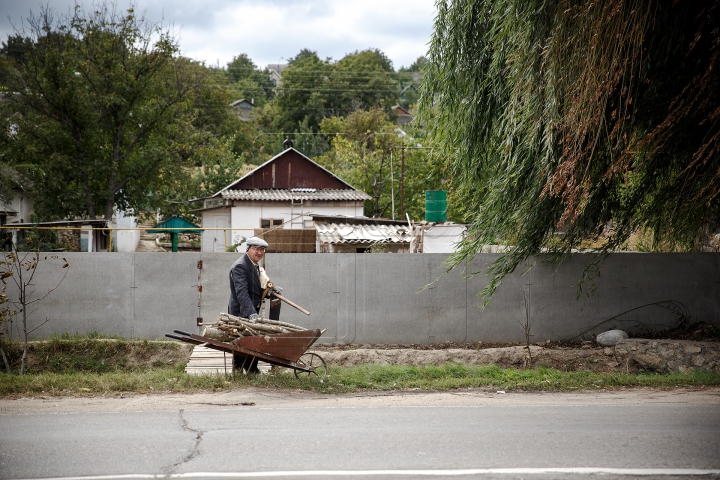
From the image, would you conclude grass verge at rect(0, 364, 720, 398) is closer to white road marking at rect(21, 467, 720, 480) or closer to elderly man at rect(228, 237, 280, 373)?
elderly man at rect(228, 237, 280, 373)

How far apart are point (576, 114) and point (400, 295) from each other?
21.9 feet

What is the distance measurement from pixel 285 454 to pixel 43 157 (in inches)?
896

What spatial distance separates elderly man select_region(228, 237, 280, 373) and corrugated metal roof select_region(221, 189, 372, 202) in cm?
2322

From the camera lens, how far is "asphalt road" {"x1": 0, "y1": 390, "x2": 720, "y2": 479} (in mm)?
5461

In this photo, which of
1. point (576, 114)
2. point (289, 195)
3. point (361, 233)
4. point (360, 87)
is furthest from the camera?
point (360, 87)

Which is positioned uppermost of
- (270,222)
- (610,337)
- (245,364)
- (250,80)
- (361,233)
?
(250,80)

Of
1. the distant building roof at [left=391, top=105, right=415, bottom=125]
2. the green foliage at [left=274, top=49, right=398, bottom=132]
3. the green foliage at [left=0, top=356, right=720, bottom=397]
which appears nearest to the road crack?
the green foliage at [left=0, top=356, right=720, bottom=397]

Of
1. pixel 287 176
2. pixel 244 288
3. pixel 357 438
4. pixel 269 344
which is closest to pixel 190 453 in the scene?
pixel 357 438

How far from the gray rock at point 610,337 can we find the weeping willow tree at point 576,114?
207 centimetres

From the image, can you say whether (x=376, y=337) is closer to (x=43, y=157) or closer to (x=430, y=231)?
(x=430, y=231)

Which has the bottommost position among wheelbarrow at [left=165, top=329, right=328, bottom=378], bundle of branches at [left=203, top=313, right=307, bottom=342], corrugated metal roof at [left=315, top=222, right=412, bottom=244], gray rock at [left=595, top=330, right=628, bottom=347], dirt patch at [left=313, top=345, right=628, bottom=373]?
dirt patch at [left=313, top=345, right=628, bottom=373]

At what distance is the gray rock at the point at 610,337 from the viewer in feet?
43.2

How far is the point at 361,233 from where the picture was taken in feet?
70.0

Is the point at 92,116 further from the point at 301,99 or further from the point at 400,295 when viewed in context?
the point at 301,99
